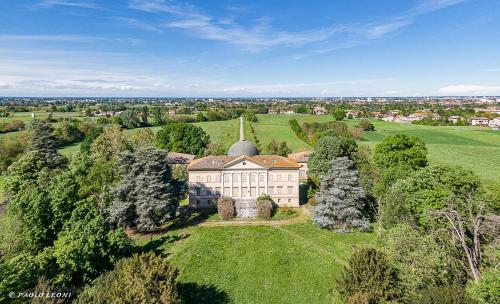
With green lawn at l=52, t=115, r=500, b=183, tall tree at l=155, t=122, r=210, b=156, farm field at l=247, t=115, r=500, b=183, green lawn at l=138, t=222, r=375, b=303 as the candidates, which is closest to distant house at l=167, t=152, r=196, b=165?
tall tree at l=155, t=122, r=210, b=156

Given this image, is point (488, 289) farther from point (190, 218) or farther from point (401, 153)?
point (401, 153)

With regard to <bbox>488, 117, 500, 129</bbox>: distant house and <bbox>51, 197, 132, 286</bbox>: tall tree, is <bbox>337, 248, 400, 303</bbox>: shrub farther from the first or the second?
<bbox>488, 117, 500, 129</bbox>: distant house

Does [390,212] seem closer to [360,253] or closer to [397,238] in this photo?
[397,238]

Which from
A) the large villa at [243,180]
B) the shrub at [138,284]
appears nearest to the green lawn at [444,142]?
the large villa at [243,180]

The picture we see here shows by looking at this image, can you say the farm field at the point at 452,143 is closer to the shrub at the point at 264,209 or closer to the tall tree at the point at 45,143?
the shrub at the point at 264,209

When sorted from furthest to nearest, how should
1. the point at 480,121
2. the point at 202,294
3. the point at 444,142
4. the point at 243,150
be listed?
the point at 480,121
the point at 444,142
the point at 243,150
the point at 202,294

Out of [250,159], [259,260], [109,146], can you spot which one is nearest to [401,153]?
[250,159]
